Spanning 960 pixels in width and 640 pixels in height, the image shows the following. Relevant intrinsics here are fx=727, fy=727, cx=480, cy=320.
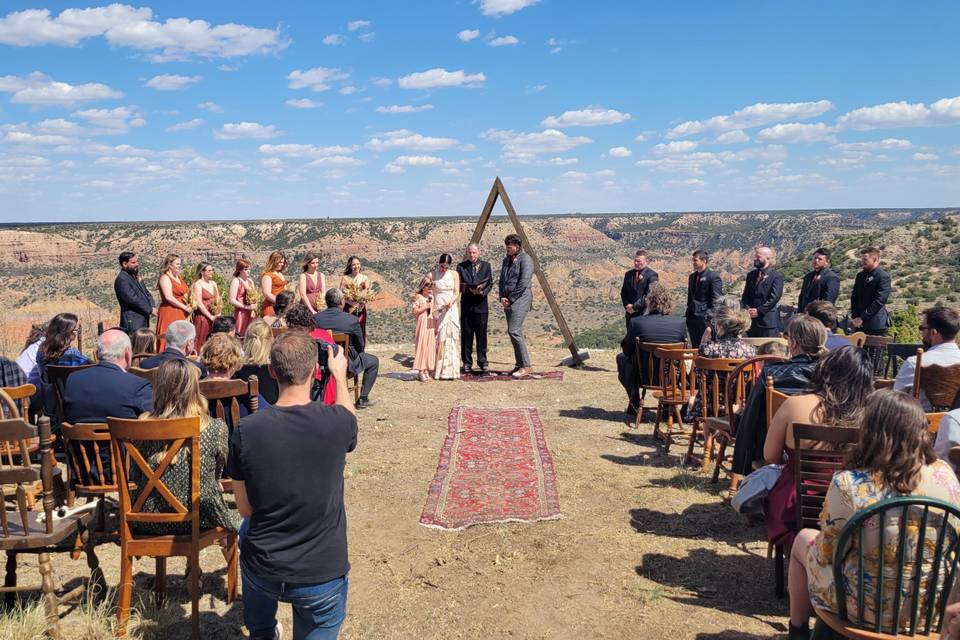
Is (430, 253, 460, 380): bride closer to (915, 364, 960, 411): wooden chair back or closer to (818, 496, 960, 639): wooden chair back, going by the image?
(915, 364, 960, 411): wooden chair back

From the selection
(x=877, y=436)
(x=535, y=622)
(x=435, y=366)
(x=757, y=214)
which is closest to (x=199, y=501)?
(x=535, y=622)

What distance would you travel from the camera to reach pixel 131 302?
9.12 meters

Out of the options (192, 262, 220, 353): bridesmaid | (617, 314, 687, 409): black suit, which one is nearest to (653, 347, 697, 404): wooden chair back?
(617, 314, 687, 409): black suit

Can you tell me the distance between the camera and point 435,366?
35.5 feet

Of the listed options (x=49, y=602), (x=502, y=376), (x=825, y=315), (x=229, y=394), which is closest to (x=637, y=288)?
(x=502, y=376)

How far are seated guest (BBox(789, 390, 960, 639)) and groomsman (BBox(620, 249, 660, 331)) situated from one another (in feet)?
22.4

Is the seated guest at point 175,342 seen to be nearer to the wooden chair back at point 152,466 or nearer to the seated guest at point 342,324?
the wooden chair back at point 152,466

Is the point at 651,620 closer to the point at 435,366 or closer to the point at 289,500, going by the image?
the point at 289,500

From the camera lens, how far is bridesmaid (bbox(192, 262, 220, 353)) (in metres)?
9.42

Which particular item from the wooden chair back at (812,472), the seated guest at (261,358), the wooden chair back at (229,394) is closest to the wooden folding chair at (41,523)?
the wooden chair back at (229,394)

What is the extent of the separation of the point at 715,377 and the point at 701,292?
3.56 metres

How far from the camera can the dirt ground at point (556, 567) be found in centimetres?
376

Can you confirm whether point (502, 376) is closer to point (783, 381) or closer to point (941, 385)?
point (783, 381)

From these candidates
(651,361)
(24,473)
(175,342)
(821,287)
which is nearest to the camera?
(24,473)
